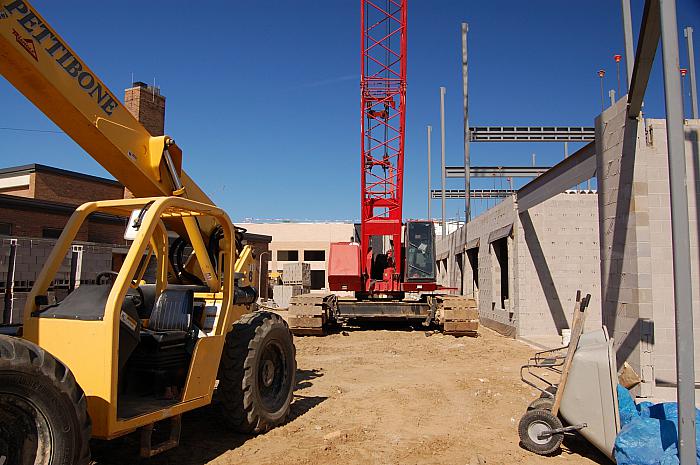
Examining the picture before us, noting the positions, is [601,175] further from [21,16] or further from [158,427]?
[21,16]

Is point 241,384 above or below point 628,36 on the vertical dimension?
below

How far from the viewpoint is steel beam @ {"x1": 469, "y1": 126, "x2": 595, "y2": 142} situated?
2252 cm

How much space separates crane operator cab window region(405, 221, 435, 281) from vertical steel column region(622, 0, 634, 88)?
7.99 m

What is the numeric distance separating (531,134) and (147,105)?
18307mm

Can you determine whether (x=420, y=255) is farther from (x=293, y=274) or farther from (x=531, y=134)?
(x=293, y=274)

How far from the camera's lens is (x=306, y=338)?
15055 millimetres

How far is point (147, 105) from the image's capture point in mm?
27078

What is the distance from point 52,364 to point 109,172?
3.02 meters

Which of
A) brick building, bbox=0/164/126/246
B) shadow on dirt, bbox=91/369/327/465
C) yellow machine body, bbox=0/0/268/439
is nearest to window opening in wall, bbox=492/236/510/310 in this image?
shadow on dirt, bbox=91/369/327/465

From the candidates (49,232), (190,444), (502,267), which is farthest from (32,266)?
(502,267)

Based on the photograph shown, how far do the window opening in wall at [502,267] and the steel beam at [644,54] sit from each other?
10.0 meters

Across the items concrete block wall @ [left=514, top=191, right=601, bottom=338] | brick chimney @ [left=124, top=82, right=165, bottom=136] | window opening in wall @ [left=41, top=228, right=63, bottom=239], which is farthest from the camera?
brick chimney @ [left=124, top=82, right=165, bottom=136]

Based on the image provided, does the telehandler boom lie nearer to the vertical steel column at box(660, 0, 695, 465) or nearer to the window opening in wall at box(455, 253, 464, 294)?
the vertical steel column at box(660, 0, 695, 465)

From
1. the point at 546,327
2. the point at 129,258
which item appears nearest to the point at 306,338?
the point at 546,327
